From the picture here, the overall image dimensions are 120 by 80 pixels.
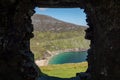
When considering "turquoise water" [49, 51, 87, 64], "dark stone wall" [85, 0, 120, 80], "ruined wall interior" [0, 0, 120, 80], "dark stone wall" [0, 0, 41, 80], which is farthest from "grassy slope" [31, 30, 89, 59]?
"dark stone wall" [0, 0, 41, 80]

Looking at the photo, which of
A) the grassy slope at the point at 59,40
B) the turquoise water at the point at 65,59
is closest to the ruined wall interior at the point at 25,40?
the turquoise water at the point at 65,59

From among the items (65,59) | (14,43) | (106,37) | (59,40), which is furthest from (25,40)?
(59,40)

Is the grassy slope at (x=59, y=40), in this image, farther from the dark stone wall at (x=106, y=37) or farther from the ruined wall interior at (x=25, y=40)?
the ruined wall interior at (x=25, y=40)

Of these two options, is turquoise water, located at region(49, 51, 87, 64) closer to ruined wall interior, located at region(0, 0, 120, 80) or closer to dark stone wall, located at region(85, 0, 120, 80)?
dark stone wall, located at region(85, 0, 120, 80)

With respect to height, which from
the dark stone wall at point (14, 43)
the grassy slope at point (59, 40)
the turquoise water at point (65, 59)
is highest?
the dark stone wall at point (14, 43)

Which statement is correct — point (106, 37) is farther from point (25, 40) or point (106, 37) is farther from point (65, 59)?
point (65, 59)

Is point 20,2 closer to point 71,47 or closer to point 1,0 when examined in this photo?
point 1,0
